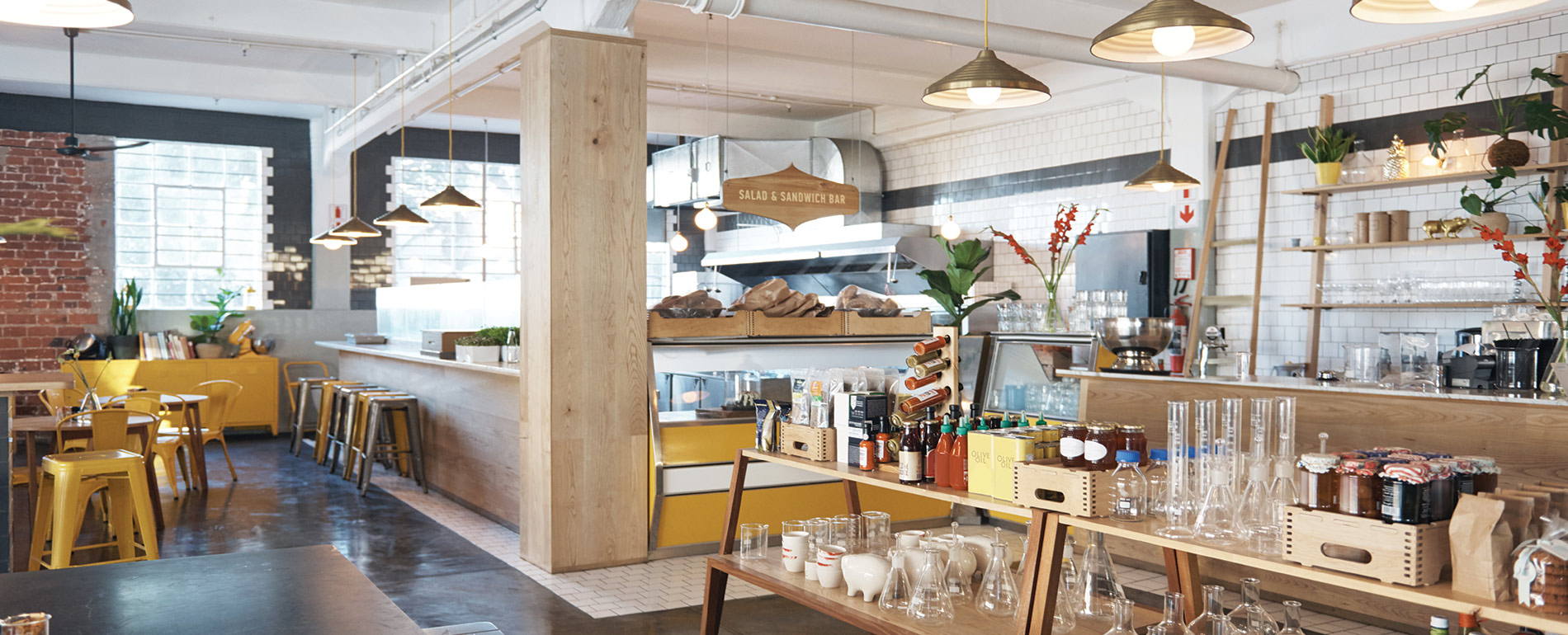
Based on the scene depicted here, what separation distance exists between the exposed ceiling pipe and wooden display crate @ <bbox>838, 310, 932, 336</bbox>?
64.4 inches

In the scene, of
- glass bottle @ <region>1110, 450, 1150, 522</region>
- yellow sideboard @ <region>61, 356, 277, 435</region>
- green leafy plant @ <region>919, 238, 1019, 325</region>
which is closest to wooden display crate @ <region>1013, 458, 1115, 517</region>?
glass bottle @ <region>1110, 450, 1150, 522</region>

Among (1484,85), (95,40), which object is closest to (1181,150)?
(1484,85)

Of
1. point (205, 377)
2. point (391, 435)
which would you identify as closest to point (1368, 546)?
point (391, 435)

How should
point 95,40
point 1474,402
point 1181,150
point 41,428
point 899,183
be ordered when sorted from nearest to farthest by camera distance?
point 1474,402 → point 41,428 → point 1181,150 → point 95,40 → point 899,183

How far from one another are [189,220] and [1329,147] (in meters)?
10.9

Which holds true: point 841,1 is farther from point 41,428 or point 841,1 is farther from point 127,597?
point 127,597

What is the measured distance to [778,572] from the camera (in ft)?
12.2

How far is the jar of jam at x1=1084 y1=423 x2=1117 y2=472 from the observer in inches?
110

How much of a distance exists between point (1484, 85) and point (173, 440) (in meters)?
8.35

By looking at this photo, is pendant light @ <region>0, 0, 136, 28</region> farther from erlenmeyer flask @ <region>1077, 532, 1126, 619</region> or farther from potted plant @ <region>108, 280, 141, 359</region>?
potted plant @ <region>108, 280, 141, 359</region>

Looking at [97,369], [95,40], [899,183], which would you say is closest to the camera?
[95,40]

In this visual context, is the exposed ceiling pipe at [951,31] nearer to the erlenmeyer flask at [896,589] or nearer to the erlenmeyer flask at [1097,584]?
the erlenmeyer flask at [896,589]

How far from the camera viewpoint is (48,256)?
1115 cm

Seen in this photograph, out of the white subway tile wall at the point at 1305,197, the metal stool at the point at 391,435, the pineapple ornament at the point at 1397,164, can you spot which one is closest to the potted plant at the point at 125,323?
the metal stool at the point at 391,435
